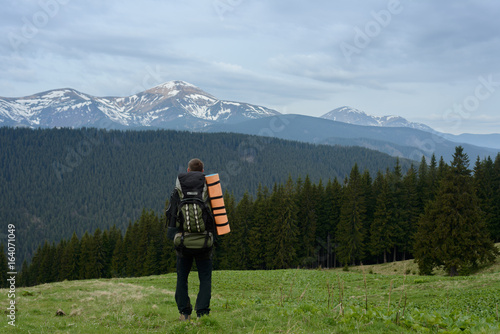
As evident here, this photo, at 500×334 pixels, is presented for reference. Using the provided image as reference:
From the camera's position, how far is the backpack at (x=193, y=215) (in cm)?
745

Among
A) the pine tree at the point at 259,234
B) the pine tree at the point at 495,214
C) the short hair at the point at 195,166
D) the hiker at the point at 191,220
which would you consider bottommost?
the pine tree at the point at 259,234

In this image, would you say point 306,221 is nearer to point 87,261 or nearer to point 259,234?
point 259,234

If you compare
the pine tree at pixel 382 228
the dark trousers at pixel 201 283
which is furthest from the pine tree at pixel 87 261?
the dark trousers at pixel 201 283

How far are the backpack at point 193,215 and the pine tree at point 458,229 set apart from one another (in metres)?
31.8

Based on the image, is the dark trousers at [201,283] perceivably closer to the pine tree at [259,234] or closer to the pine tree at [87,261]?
the pine tree at [259,234]

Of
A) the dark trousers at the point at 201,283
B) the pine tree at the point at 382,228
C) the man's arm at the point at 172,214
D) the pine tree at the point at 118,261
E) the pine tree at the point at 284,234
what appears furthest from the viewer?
the pine tree at the point at 118,261

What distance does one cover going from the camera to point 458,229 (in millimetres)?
32250

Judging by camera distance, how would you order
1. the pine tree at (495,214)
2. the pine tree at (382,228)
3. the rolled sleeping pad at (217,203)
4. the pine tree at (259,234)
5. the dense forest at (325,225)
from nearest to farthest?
the rolled sleeping pad at (217,203), the pine tree at (495,214), the pine tree at (382,228), the dense forest at (325,225), the pine tree at (259,234)

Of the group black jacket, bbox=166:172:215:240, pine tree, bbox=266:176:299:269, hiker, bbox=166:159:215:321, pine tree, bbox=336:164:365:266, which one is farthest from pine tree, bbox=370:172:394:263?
black jacket, bbox=166:172:215:240

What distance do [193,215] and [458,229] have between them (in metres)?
32.6

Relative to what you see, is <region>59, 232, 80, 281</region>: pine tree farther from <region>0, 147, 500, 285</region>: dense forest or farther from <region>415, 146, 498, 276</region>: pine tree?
<region>415, 146, 498, 276</region>: pine tree

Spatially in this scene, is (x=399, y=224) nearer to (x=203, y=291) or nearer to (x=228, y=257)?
(x=228, y=257)

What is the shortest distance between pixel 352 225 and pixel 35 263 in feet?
238

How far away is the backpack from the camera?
24.5 ft
